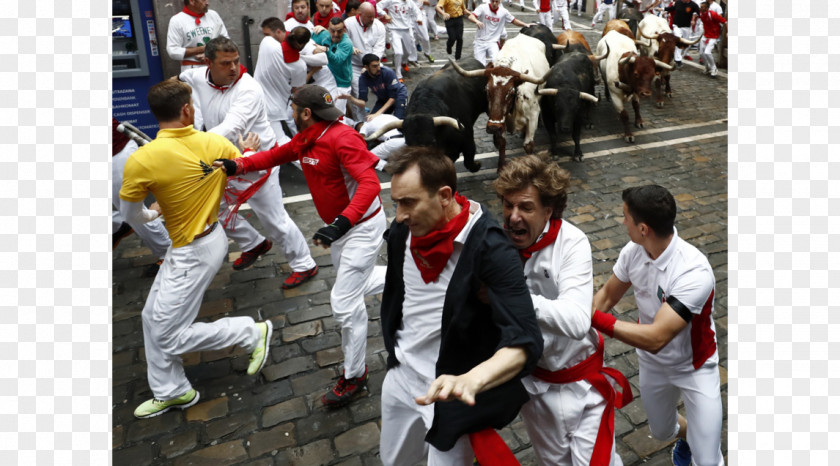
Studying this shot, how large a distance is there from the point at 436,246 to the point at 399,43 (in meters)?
12.2

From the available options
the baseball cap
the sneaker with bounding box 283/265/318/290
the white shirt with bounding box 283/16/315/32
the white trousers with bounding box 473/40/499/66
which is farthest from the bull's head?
the baseball cap

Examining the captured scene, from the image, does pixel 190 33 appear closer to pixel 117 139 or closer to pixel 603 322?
pixel 117 139

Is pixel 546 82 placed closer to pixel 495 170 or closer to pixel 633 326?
→ pixel 495 170

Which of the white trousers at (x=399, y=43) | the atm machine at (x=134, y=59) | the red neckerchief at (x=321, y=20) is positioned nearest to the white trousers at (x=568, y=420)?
the atm machine at (x=134, y=59)

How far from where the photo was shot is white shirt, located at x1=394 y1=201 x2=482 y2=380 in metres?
2.89

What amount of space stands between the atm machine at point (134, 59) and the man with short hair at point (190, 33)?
4.45 feet

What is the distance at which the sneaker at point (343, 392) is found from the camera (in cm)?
449

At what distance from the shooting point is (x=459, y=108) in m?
9.19

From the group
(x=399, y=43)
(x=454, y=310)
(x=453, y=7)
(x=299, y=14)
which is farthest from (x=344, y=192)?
(x=453, y=7)

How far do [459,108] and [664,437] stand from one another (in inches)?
247

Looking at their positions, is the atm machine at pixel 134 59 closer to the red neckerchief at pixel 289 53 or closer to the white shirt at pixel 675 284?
the red neckerchief at pixel 289 53

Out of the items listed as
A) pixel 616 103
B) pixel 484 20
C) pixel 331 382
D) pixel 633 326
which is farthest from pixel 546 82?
pixel 633 326

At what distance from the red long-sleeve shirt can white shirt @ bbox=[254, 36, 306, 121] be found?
3.91 meters

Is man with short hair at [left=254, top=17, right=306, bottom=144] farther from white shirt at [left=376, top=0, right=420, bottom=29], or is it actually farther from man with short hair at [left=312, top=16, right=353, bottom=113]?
white shirt at [left=376, top=0, right=420, bottom=29]
